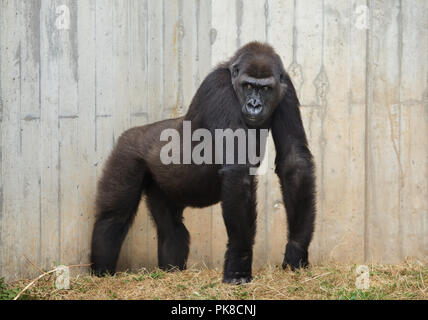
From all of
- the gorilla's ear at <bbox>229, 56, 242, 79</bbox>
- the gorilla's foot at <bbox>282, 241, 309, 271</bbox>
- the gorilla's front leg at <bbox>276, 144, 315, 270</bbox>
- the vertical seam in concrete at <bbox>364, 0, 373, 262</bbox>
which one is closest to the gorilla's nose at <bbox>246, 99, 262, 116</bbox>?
the gorilla's ear at <bbox>229, 56, 242, 79</bbox>

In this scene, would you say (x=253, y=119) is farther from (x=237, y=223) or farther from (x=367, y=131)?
(x=367, y=131)

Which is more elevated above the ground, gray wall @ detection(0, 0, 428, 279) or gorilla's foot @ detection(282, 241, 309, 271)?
gray wall @ detection(0, 0, 428, 279)

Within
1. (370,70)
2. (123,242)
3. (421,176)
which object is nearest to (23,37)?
(123,242)

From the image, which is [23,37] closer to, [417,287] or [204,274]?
[204,274]

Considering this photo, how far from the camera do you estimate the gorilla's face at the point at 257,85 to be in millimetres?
4668

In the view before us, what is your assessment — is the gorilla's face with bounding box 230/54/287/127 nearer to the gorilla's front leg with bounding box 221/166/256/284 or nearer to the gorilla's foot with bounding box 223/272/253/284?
the gorilla's front leg with bounding box 221/166/256/284

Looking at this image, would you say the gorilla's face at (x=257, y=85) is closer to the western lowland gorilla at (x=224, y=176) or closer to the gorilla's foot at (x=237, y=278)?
the western lowland gorilla at (x=224, y=176)

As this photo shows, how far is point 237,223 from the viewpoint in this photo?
14.9 feet

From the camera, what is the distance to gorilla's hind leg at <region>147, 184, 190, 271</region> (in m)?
5.68

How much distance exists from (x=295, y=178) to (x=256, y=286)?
2.89ft

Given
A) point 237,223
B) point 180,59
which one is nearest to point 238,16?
point 180,59

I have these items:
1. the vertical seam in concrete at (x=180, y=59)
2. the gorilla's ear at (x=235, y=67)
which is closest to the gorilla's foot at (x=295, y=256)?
the gorilla's ear at (x=235, y=67)

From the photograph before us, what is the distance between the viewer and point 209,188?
5273 millimetres

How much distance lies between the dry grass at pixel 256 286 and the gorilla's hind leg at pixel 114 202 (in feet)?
1.17
